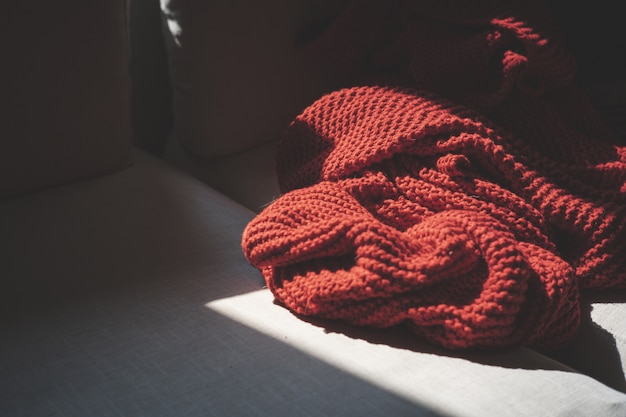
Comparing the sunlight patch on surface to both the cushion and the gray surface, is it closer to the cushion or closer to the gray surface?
the gray surface

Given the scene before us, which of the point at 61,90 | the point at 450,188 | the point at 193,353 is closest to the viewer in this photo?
the point at 193,353

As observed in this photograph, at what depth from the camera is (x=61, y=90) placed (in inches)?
38.6

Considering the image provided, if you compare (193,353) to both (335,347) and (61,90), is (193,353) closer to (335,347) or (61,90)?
(335,347)

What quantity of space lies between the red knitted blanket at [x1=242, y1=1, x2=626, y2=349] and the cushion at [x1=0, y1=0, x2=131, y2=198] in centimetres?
30

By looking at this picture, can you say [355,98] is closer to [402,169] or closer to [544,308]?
[402,169]

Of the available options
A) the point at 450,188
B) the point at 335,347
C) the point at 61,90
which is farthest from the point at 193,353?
the point at 61,90

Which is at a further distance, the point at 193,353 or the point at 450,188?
the point at 450,188

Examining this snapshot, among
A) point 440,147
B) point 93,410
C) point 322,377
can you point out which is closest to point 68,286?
point 93,410

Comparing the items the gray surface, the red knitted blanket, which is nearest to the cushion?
the gray surface

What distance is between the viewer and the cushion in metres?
0.93

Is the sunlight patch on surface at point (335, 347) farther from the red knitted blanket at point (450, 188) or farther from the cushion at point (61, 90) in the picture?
the cushion at point (61, 90)

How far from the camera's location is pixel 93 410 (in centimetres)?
62

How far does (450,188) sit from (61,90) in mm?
589

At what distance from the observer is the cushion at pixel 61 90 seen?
0.93 metres
